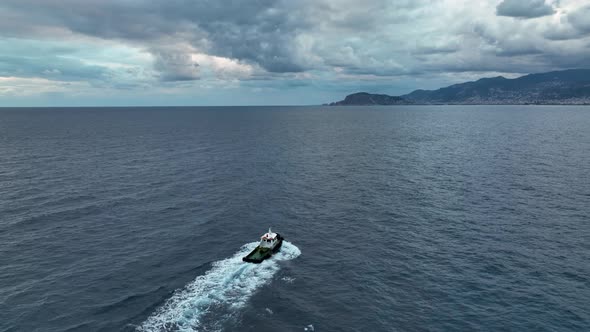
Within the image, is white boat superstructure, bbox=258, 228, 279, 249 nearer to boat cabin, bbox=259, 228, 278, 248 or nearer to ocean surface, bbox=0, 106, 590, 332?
boat cabin, bbox=259, 228, 278, 248

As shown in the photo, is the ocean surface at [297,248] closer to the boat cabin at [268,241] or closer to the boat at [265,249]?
the boat at [265,249]

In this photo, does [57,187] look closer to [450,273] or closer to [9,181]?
[9,181]

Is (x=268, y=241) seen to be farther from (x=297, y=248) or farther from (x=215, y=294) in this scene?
(x=215, y=294)

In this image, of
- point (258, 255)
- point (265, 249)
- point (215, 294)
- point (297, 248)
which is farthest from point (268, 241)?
point (215, 294)

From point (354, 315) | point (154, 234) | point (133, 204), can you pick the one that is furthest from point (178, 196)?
point (354, 315)

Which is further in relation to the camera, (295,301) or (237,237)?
(237,237)

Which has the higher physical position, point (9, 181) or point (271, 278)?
point (9, 181)

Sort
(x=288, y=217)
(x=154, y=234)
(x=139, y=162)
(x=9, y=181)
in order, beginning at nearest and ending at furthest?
(x=154, y=234), (x=288, y=217), (x=9, y=181), (x=139, y=162)

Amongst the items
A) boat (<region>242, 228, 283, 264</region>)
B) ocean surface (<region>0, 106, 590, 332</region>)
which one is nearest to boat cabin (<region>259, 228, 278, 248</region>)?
boat (<region>242, 228, 283, 264</region>)

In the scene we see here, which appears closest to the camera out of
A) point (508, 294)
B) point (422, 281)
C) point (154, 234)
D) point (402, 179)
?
point (508, 294)
